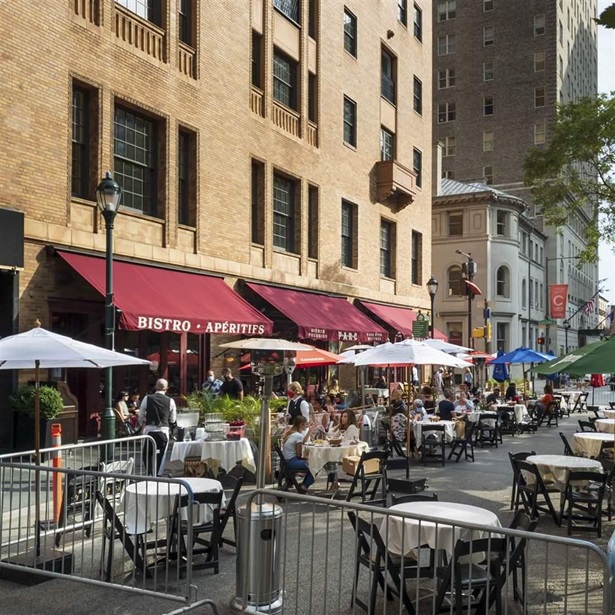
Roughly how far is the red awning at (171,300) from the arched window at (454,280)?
3262 centimetres

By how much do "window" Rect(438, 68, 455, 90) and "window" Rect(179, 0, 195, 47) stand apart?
53.9 meters

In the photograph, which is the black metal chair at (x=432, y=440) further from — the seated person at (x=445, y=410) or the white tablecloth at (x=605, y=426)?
the white tablecloth at (x=605, y=426)

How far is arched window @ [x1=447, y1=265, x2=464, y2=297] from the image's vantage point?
49.6 m

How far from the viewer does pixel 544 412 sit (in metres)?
21.8

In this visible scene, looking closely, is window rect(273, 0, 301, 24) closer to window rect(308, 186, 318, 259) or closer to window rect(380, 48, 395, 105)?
window rect(308, 186, 318, 259)

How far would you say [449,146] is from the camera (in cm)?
6800

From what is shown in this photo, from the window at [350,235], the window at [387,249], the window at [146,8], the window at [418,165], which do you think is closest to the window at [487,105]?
the window at [418,165]

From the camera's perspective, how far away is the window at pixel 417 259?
113ft

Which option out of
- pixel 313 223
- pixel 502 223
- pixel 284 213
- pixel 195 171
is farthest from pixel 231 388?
pixel 502 223

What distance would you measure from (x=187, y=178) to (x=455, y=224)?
114 feet

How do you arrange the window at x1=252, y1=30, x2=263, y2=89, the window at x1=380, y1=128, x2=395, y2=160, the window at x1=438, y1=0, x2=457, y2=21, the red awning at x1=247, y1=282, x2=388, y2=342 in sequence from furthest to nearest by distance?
the window at x1=438, y1=0, x2=457, y2=21 → the window at x1=380, y1=128, x2=395, y2=160 → the window at x1=252, y1=30, x2=263, y2=89 → the red awning at x1=247, y1=282, x2=388, y2=342

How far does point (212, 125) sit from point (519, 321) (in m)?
40.1

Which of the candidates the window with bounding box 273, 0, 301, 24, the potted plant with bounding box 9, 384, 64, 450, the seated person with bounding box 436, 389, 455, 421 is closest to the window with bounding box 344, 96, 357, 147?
the window with bounding box 273, 0, 301, 24

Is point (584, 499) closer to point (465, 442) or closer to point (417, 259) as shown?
point (465, 442)
